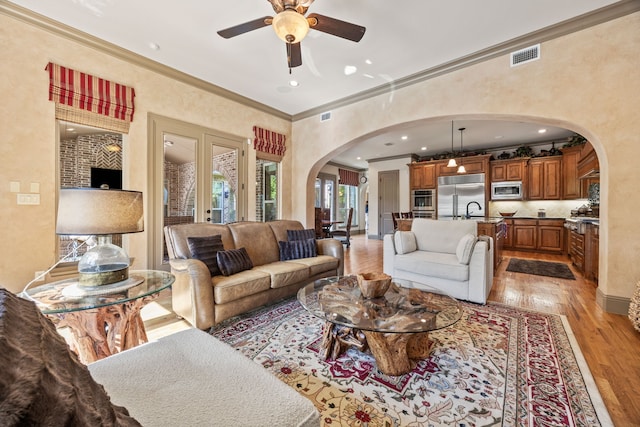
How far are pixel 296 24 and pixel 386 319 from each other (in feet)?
7.58

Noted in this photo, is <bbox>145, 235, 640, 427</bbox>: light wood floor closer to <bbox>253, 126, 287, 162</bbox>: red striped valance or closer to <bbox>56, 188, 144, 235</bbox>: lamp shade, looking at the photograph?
<bbox>56, 188, 144, 235</bbox>: lamp shade

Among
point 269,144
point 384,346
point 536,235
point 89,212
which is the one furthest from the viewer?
point 536,235

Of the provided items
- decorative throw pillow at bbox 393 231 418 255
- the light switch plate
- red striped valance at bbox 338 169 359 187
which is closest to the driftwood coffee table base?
decorative throw pillow at bbox 393 231 418 255

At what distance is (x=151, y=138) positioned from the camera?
3.61 meters

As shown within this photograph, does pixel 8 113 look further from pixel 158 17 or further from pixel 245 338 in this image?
pixel 245 338

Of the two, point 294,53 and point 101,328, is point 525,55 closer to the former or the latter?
point 294,53

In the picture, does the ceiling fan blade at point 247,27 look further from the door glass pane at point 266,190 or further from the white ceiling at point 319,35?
the door glass pane at point 266,190

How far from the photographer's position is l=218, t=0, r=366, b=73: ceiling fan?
207cm

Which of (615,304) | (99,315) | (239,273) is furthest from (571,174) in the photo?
(99,315)

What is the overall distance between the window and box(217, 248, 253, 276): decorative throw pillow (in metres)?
7.72

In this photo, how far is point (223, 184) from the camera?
451cm

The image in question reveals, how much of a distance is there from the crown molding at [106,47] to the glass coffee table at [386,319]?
3.66m

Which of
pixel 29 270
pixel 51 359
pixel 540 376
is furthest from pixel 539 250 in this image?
pixel 29 270

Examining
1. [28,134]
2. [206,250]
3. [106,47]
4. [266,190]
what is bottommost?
[206,250]
